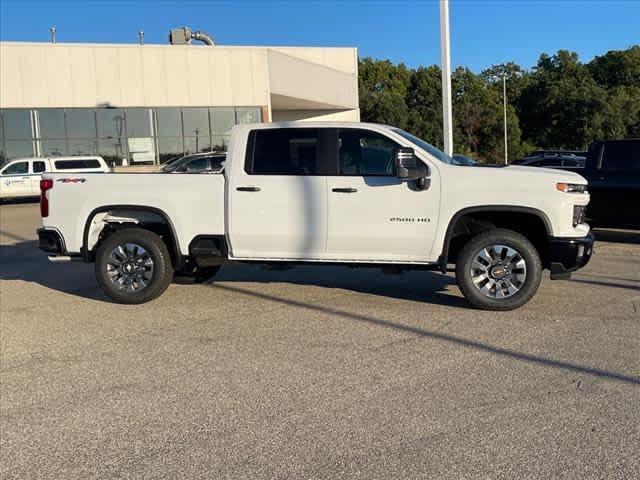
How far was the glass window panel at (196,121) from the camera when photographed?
35.5 meters

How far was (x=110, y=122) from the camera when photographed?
3416 cm

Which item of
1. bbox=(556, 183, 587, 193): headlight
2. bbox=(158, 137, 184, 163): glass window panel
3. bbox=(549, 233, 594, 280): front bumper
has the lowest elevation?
bbox=(549, 233, 594, 280): front bumper

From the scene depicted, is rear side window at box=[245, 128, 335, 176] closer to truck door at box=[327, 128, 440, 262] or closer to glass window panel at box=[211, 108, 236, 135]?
truck door at box=[327, 128, 440, 262]

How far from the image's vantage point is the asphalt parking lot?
369 cm

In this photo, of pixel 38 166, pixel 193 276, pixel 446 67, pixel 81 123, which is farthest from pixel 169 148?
pixel 193 276

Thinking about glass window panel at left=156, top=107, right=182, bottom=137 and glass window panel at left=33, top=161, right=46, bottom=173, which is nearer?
glass window panel at left=33, top=161, right=46, bottom=173

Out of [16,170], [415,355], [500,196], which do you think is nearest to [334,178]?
[500,196]

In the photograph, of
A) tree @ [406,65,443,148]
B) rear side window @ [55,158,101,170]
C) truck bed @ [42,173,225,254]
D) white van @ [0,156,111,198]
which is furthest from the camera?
tree @ [406,65,443,148]

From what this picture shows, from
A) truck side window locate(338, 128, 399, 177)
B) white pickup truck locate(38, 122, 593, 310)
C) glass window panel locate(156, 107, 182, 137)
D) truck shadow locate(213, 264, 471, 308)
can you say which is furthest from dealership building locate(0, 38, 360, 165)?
truck side window locate(338, 128, 399, 177)

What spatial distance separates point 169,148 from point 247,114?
4668mm

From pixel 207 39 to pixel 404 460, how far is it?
40.6 metres

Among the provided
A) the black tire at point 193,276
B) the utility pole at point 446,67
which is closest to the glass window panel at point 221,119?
the utility pole at point 446,67

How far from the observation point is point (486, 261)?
6.92 metres

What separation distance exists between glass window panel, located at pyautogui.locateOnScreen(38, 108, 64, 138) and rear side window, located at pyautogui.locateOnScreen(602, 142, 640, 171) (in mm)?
28439
